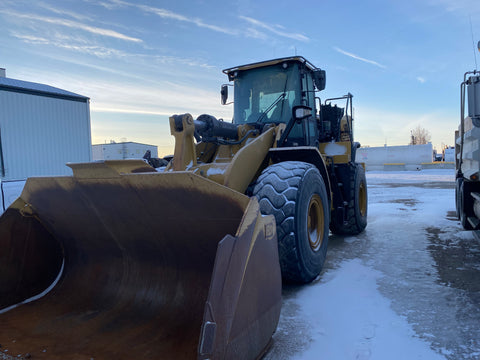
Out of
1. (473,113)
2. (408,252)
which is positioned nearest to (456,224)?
(408,252)

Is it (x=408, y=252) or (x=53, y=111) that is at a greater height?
(x=53, y=111)

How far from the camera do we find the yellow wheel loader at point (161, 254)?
216cm

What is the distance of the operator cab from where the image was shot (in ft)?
17.0

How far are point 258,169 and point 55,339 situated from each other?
2.65 metres

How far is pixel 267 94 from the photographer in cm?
536

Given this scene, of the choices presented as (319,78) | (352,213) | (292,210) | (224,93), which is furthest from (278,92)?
(352,213)

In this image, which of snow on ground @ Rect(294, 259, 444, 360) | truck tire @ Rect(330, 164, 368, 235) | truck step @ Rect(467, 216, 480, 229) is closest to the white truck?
truck step @ Rect(467, 216, 480, 229)

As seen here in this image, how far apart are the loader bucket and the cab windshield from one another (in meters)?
2.87

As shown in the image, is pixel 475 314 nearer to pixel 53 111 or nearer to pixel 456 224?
pixel 456 224

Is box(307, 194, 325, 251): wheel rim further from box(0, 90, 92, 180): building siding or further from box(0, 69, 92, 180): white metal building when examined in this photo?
box(0, 90, 92, 180): building siding

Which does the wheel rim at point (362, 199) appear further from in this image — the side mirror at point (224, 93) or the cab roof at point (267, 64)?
the side mirror at point (224, 93)

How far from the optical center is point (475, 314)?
3143 millimetres

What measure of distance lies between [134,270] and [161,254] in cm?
35

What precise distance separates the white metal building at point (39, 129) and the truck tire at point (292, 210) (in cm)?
1494
